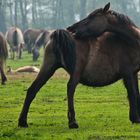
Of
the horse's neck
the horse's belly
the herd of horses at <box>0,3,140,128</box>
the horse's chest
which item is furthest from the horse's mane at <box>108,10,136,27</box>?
the horse's belly

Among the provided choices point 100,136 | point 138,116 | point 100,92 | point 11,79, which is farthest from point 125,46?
point 11,79

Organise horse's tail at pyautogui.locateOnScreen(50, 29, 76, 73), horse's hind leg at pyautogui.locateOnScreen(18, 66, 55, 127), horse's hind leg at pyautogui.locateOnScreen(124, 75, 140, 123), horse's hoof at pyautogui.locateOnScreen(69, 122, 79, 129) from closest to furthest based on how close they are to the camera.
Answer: horse's hoof at pyautogui.locateOnScreen(69, 122, 79, 129) < horse's tail at pyautogui.locateOnScreen(50, 29, 76, 73) < horse's hind leg at pyautogui.locateOnScreen(18, 66, 55, 127) < horse's hind leg at pyautogui.locateOnScreen(124, 75, 140, 123)

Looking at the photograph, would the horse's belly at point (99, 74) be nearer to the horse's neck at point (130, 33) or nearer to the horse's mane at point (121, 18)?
the horse's neck at point (130, 33)

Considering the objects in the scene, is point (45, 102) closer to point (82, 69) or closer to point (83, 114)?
point (83, 114)

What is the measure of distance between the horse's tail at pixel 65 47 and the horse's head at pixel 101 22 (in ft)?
1.71

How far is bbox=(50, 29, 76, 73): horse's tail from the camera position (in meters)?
11.8

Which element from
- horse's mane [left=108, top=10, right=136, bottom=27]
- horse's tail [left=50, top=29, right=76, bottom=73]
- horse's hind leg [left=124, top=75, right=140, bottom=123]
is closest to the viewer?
horse's tail [left=50, top=29, right=76, bottom=73]

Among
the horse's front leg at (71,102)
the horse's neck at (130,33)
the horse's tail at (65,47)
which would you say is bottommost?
the horse's front leg at (71,102)

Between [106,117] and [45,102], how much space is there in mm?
3600

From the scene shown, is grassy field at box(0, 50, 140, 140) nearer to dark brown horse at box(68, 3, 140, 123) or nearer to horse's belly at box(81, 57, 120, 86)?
dark brown horse at box(68, 3, 140, 123)

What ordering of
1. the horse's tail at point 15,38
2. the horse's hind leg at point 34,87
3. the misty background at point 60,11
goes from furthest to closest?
the misty background at point 60,11
the horse's tail at point 15,38
the horse's hind leg at point 34,87

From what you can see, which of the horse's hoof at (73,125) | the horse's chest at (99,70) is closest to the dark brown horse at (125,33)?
the horse's chest at (99,70)

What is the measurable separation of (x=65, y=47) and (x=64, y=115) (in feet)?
7.84

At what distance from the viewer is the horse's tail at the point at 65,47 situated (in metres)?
11.8
